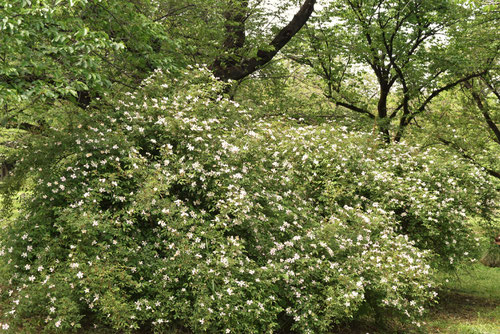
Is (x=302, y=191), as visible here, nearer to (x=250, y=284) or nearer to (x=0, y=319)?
(x=250, y=284)

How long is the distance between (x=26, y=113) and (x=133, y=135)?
11.7ft

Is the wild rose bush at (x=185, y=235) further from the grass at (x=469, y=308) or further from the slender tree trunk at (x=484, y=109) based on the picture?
the slender tree trunk at (x=484, y=109)

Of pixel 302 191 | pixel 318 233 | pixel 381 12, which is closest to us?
pixel 318 233

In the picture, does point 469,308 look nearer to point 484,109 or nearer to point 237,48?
point 484,109

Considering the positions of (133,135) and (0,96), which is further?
(133,135)

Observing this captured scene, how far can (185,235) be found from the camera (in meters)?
5.07

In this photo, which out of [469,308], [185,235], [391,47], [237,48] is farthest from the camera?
[391,47]

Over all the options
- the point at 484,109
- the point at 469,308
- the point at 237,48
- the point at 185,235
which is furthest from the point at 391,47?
the point at 185,235

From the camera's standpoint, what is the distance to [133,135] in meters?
6.05

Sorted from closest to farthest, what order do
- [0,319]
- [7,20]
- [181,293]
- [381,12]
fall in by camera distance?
[7,20], [181,293], [0,319], [381,12]

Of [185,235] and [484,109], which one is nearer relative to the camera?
[185,235]

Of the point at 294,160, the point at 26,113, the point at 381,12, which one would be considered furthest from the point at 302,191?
the point at 381,12

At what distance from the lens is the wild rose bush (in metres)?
4.80

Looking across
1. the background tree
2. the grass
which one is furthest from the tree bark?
the grass
